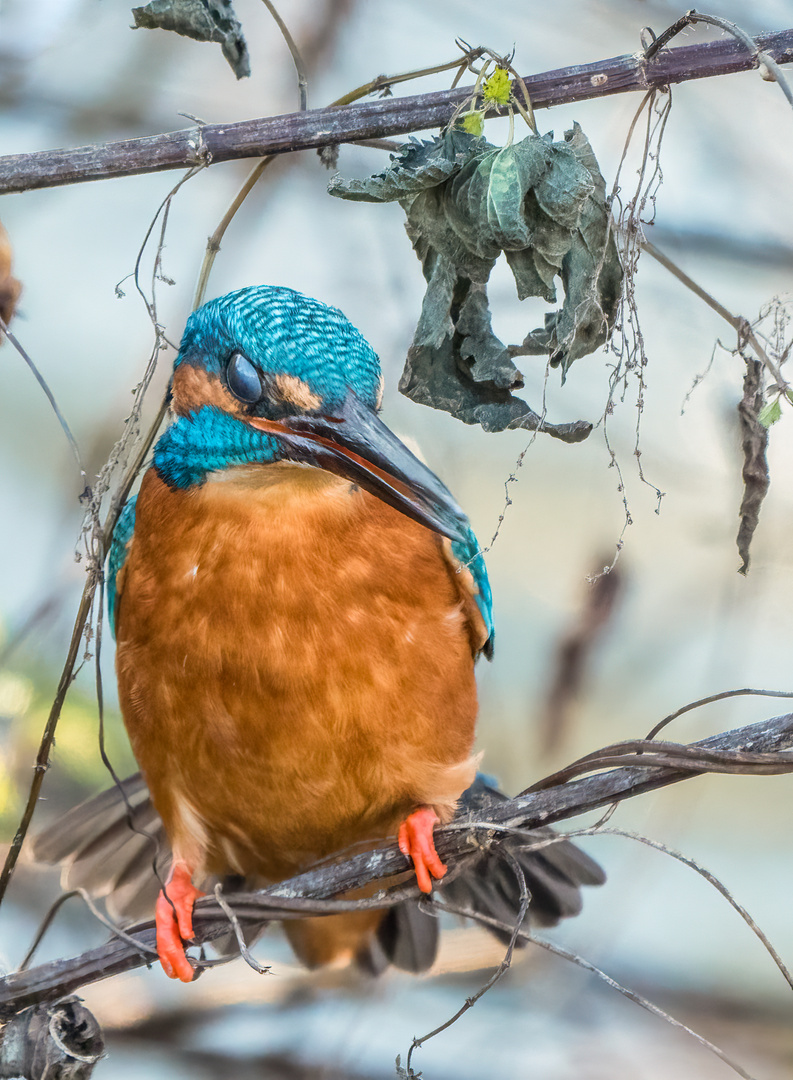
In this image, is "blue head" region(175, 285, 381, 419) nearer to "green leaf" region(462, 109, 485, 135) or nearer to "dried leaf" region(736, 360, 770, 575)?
"green leaf" region(462, 109, 485, 135)

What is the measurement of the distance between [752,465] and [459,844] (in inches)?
28.2

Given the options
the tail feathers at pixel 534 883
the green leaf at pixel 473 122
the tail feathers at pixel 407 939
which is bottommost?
the tail feathers at pixel 407 939

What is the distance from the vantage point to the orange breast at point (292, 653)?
162cm

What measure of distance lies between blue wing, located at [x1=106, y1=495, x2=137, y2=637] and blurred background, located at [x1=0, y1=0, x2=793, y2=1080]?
277 mm

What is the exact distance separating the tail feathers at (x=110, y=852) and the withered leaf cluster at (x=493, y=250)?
4.15 ft

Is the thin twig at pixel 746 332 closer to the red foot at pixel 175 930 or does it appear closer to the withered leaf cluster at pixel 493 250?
the withered leaf cluster at pixel 493 250

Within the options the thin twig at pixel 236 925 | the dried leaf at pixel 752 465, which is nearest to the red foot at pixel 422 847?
the thin twig at pixel 236 925

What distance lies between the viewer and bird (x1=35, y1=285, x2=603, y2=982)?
1.46 m

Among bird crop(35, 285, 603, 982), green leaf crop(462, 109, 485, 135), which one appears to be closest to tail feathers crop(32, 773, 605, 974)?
bird crop(35, 285, 603, 982)

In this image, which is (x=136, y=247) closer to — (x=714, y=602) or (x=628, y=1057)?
(x=714, y=602)

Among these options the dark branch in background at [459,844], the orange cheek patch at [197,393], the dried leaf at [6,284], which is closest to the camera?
the dark branch in background at [459,844]

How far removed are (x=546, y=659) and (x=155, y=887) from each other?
3.68 ft

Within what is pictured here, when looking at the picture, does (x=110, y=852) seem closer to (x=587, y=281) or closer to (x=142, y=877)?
(x=142, y=877)

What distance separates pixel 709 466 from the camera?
7.78 ft
